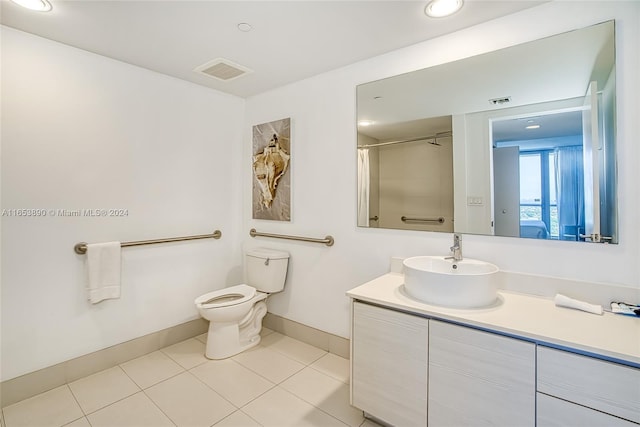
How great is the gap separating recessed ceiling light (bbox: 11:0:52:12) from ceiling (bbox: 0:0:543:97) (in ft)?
0.10

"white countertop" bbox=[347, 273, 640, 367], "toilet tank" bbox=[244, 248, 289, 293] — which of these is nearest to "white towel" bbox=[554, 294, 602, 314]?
"white countertop" bbox=[347, 273, 640, 367]

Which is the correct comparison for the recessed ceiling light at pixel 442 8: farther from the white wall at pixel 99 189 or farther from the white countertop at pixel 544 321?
the white wall at pixel 99 189

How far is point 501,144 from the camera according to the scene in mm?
1641

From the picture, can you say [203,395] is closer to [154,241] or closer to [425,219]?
[154,241]

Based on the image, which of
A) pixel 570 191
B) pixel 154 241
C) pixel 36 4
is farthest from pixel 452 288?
pixel 36 4

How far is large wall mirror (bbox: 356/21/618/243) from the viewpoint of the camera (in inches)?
55.6

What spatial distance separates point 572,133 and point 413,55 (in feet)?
3.26

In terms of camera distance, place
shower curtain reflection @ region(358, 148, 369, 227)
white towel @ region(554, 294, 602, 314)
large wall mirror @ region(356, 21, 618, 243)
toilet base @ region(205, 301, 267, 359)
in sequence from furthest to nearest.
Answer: toilet base @ region(205, 301, 267, 359) < shower curtain reflection @ region(358, 148, 369, 227) < large wall mirror @ region(356, 21, 618, 243) < white towel @ region(554, 294, 602, 314)

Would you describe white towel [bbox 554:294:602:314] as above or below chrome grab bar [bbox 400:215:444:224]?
below

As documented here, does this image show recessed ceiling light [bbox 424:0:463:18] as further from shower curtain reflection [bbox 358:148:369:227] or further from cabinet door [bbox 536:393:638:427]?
cabinet door [bbox 536:393:638:427]

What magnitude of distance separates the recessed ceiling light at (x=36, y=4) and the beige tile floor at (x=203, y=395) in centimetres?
214

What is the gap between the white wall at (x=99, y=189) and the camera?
1.77 metres

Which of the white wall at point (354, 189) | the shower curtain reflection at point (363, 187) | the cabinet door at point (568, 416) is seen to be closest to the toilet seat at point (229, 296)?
the white wall at point (354, 189)

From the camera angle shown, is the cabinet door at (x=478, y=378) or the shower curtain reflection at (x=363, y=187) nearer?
the cabinet door at (x=478, y=378)
